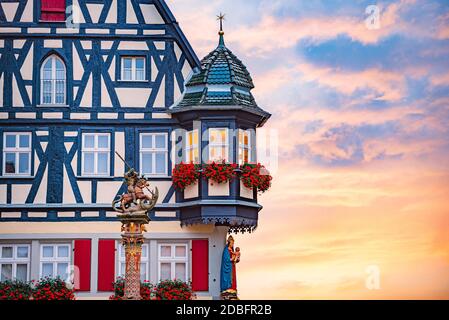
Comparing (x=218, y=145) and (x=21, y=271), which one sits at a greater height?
(x=218, y=145)

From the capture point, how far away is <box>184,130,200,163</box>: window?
36156 mm

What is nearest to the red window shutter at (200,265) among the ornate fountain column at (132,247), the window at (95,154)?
the window at (95,154)

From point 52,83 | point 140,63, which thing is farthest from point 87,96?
point 140,63

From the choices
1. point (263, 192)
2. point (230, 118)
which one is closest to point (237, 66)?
point (230, 118)

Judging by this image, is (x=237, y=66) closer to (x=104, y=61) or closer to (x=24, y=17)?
(x=104, y=61)

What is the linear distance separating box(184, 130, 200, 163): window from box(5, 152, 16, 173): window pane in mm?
5577

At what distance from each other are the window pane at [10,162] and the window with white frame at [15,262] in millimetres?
2435

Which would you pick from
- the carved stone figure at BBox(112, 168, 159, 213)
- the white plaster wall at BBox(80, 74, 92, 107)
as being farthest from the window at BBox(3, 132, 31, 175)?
the carved stone figure at BBox(112, 168, 159, 213)

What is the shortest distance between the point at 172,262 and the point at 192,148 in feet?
12.3

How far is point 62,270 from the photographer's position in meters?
35.9

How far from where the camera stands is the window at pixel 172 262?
3609 centimetres

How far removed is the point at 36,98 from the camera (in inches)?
1443

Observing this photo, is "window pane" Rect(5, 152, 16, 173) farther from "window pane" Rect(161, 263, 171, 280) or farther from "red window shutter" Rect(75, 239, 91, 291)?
"window pane" Rect(161, 263, 171, 280)

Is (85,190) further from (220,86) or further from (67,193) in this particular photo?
(220,86)
